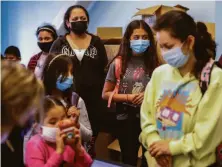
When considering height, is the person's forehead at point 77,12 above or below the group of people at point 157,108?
above

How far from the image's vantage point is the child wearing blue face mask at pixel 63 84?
1721 mm

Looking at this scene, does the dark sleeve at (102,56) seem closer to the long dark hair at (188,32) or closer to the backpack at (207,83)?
the long dark hair at (188,32)

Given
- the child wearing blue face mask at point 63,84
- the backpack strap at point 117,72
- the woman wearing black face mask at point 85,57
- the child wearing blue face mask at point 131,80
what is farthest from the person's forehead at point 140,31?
the child wearing blue face mask at point 63,84

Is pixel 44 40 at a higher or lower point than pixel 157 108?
higher

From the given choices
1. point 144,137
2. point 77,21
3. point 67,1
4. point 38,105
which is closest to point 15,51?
point 77,21

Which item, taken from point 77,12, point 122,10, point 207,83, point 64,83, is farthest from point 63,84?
point 122,10

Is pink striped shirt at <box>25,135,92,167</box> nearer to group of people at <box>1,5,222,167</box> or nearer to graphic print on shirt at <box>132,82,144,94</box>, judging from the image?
group of people at <box>1,5,222,167</box>

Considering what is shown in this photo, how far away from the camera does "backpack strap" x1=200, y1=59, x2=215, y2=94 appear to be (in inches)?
58.6

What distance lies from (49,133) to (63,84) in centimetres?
41

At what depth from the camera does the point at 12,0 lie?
442 centimetres

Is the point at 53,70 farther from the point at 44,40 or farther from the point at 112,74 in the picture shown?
the point at 44,40

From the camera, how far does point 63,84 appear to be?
1.75 metres

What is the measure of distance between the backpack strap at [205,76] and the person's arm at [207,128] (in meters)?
0.03

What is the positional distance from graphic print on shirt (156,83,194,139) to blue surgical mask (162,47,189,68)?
12cm
